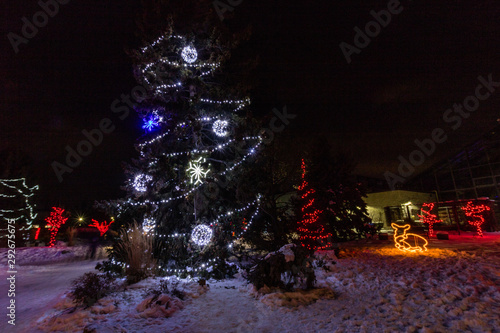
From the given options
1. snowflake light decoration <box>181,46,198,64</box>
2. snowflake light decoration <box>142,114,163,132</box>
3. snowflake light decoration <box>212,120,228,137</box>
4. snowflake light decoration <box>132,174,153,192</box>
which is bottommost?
snowflake light decoration <box>132,174,153,192</box>

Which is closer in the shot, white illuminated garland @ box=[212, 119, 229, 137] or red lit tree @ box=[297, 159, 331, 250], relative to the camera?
white illuminated garland @ box=[212, 119, 229, 137]

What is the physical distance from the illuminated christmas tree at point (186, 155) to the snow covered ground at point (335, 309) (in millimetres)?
2271

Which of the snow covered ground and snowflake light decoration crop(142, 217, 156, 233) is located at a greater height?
snowflake light decoration crop(142, 217, 156, 233)

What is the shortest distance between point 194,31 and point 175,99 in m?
2.77

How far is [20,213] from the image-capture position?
20.4 metres

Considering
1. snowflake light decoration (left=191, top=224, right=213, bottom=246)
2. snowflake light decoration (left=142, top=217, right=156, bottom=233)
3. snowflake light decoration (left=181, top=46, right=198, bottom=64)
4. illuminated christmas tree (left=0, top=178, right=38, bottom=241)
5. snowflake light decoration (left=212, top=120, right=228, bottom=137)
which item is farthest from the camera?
illuminated christmas tree (left=0, top=178, right=38, bottom=241)

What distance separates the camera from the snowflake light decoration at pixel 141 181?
8297mm

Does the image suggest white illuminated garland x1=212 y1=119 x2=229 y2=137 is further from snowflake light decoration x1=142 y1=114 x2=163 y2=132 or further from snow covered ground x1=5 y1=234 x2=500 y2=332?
snow covered ground x1=5 y1=234 x2=500 y2=332

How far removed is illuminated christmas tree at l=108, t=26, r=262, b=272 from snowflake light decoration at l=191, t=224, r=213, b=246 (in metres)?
0.03

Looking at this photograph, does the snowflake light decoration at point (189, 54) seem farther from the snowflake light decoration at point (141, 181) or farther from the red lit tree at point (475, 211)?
the red lit tree at point (475, 211)

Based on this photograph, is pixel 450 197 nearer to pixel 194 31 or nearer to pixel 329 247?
pixel 329 247

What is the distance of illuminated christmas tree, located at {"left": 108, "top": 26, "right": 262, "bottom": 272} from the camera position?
7985 millimetres

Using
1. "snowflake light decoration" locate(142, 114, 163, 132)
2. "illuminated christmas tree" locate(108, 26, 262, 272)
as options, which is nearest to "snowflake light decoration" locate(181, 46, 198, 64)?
"illuminated christmas tree" locate(108, 26, 262, 272)

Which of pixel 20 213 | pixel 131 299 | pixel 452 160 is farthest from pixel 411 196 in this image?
pixel 20 213
